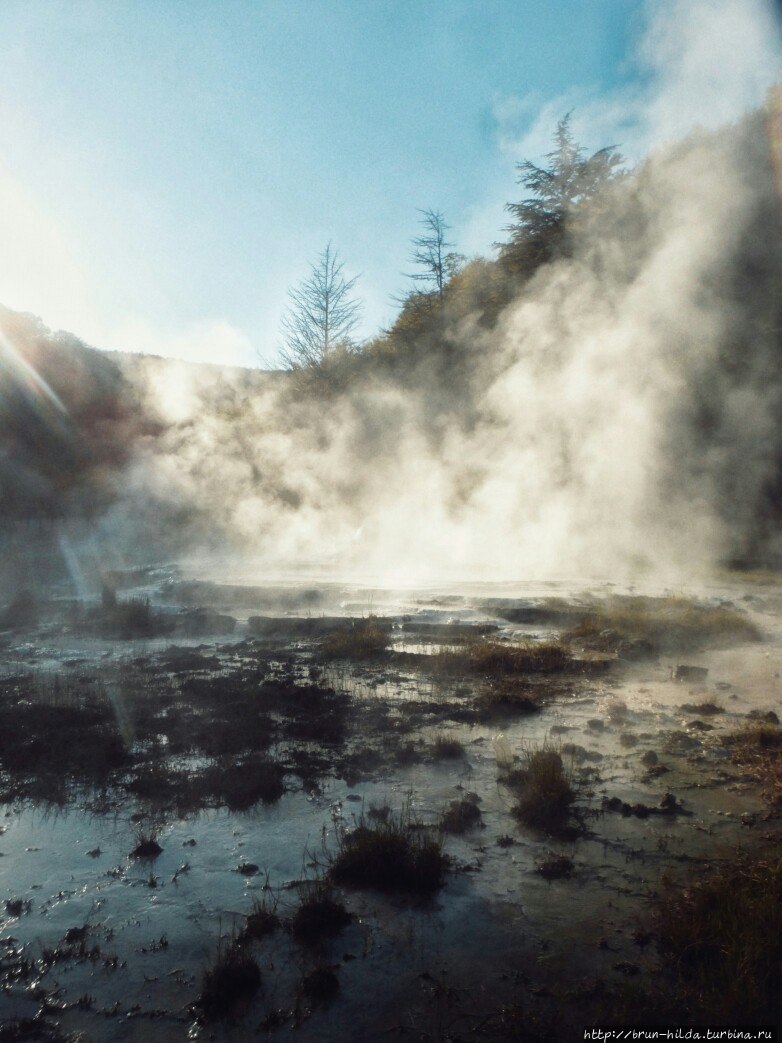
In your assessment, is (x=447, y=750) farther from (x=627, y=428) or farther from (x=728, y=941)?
(x=627, y=428)

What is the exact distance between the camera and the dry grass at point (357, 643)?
851 cm

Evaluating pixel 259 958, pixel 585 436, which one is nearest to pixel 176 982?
pixel 259 958

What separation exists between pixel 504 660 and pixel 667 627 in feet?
7.99

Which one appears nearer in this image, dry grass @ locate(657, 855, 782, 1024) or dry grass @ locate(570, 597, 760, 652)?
dry grass @ locate(657, 855, 782, 1024)

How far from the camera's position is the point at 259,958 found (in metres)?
2.99

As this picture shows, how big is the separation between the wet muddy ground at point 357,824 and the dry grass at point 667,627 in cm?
6

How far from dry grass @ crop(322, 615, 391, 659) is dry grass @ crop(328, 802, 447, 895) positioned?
4.68 meters

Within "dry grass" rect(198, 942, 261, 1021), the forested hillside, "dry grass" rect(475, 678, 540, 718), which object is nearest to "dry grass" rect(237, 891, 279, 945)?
"dry grass" rect(198, 942, 261, 1021)

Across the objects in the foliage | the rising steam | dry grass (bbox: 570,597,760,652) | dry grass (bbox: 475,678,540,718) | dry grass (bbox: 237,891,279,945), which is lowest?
dry grass (bbox: 237,891,279,945)

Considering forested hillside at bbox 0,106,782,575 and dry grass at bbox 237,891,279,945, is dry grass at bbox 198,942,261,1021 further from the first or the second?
forested hillside at bbox 0,106,782,575

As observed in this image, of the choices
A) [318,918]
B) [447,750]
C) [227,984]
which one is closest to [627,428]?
[447,750]

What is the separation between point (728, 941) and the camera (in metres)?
2.82

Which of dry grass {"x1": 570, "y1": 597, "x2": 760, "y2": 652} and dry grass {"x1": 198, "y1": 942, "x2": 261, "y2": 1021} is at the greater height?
dry grass {"x1": 570, "y1": 597, "x2": 760, "y2": 652}

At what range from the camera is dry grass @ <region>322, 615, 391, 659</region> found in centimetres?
851
